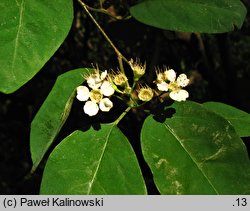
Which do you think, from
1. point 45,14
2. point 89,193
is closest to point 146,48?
point 45,14

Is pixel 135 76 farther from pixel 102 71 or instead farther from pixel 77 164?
pixel 77 164

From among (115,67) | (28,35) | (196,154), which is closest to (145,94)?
(196,154)

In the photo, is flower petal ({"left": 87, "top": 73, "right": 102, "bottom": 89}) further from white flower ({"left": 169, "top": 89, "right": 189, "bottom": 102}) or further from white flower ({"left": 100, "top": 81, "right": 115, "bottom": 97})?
white flower ({"left": 169, "top": 89, "right": 189, "bottom": 102})

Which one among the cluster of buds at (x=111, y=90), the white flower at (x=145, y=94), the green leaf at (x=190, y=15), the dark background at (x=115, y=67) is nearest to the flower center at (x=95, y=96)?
the cluster of buds at (x=111, y=90)

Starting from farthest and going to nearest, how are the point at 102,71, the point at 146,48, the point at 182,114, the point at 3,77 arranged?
the point at 146,48, the point at 102,71, the point at 182,114, the point at 3,77

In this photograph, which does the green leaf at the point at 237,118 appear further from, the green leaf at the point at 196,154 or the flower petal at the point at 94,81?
the flower petal at the point at 94,81

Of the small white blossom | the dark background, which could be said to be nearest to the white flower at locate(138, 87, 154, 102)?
the small white blossom

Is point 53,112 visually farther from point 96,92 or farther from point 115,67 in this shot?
point 115,67
